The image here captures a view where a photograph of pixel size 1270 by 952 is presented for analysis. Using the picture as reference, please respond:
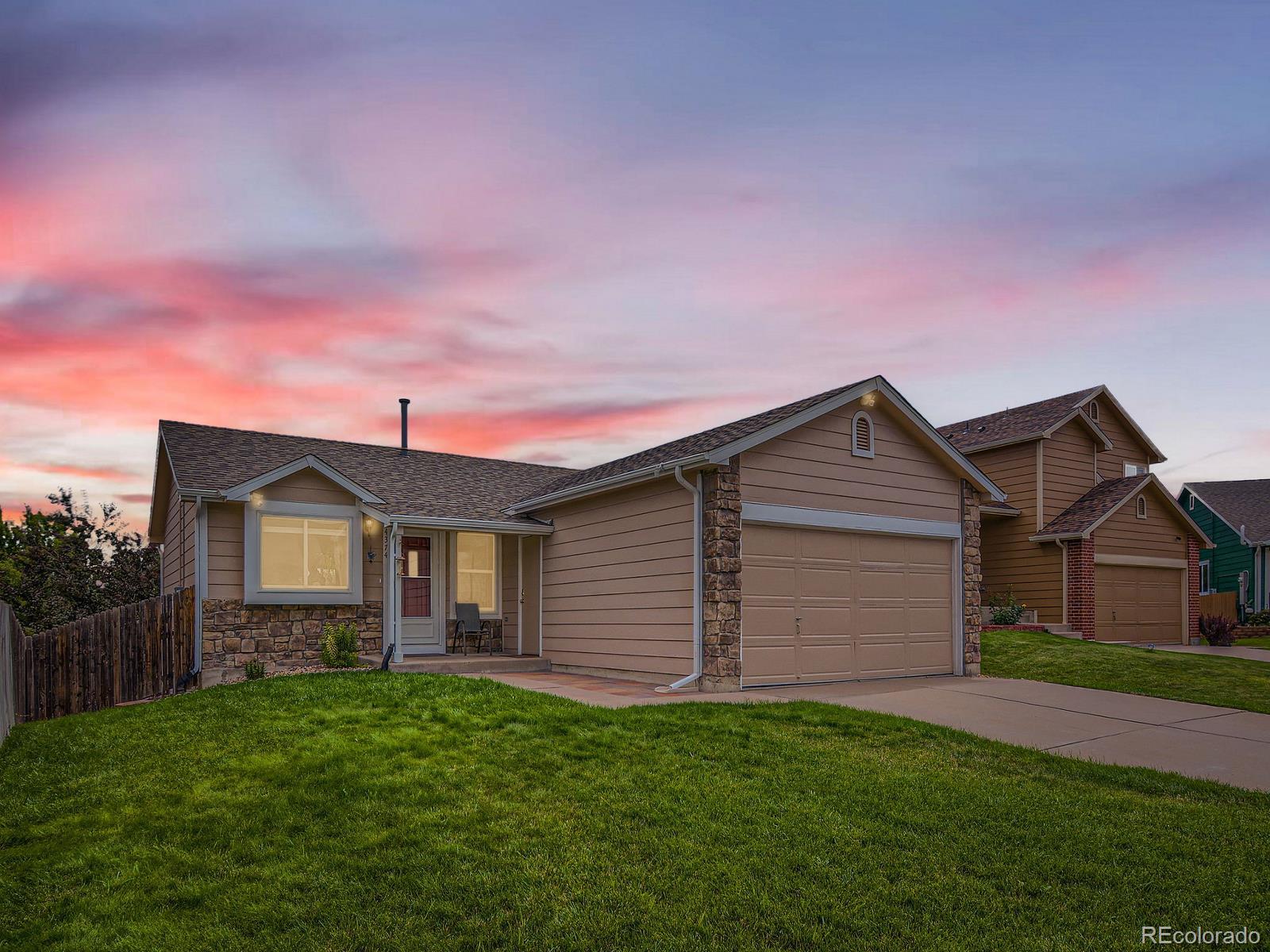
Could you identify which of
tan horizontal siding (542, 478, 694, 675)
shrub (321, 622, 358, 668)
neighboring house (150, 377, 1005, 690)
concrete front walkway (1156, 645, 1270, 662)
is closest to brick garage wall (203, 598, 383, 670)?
neighboring house (150, 377, 1005, 690)

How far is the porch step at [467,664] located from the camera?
14.4 metres

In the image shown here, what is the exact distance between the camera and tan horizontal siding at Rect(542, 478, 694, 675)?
12.1 m

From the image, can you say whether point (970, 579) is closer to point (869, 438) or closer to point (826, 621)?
point (869, 438)

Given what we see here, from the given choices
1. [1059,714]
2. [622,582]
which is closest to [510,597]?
[622,582]

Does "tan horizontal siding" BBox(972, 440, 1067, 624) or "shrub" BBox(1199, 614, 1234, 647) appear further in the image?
"shrub" BBox(1199, 614, 1234, 647)

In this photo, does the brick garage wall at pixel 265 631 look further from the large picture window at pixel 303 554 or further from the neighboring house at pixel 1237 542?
the neighboring house at pixel 1237 542

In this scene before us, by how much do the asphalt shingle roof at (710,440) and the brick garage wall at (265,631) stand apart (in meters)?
4.71

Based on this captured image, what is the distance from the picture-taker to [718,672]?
11.3m

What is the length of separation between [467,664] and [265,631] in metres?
3.27

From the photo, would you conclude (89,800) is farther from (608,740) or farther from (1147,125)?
(1147,125)

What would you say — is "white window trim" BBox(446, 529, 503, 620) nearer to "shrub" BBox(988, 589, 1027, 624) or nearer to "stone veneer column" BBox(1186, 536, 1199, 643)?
"shrub" BBox(988, 589, 1027, 624)

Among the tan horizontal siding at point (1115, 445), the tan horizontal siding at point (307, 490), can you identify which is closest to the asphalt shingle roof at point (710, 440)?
the tan horizontal siding at point (307, 490)

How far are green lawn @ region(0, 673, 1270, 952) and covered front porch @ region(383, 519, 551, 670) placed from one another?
7.52 metres

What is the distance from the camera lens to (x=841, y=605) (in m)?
12.9
